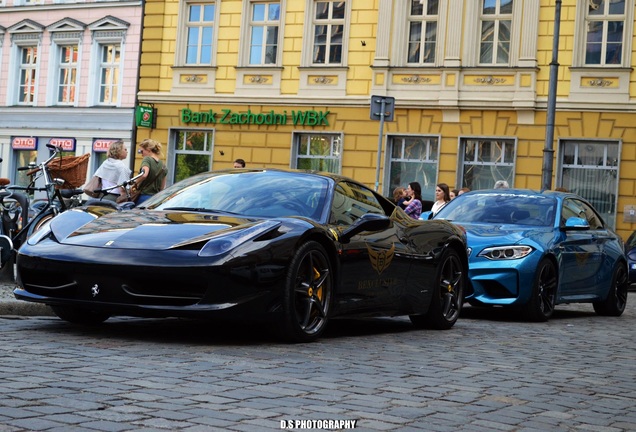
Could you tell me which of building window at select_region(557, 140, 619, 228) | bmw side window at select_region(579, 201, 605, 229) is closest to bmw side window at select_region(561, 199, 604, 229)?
bmw side window at select_region(579, 201, 605, 229)

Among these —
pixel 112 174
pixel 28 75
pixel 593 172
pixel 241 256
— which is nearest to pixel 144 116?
pixel 28 75

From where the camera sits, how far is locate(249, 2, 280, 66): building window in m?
32.4

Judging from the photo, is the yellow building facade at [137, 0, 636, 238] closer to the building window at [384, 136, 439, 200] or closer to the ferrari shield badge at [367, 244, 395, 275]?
the building window at [384, 136, 439, 200]

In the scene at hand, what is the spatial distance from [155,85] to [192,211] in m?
25.6

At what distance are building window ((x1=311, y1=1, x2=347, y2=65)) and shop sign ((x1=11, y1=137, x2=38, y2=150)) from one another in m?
11.0

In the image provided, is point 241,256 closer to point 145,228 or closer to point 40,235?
point 145,228

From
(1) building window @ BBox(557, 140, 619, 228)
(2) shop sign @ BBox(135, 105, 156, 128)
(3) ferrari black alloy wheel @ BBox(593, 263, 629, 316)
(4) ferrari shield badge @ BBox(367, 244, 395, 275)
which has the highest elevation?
(2) shop sign @ BBox(135, 105, 156, 128)

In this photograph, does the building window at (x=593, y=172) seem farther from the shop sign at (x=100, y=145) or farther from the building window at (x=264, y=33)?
the shop sign at (x=100, y=145)

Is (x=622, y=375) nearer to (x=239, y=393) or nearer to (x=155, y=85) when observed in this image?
(x=239, y=393)

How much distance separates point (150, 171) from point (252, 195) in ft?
19.3

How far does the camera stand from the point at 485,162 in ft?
97.4

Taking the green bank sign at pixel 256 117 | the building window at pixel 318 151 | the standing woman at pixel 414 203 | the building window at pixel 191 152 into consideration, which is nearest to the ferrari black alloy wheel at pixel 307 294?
the standing woman at pixel 414 203

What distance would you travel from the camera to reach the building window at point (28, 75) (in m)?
39.0

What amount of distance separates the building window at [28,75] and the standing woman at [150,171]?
985 inches
